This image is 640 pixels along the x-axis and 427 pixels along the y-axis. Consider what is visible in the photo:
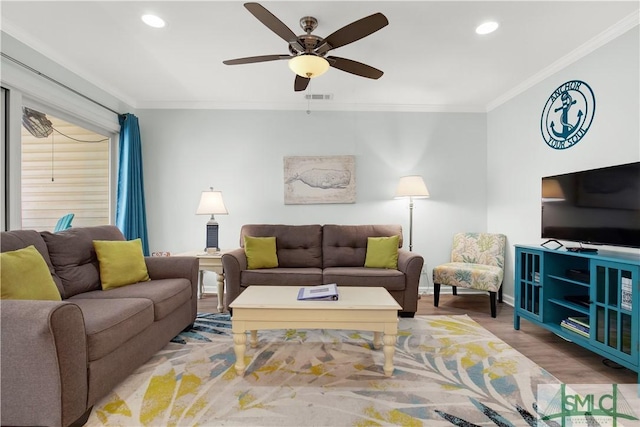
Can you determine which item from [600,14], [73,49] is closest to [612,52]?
[600,14]

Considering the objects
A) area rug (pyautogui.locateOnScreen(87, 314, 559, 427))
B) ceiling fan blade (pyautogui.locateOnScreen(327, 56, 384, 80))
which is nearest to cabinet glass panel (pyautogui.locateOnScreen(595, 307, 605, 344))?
area rug (pyautogui.locateOnScreen(87, 314, 559, 427))

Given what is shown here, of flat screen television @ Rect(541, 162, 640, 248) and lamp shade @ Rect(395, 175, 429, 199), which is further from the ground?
lamp shade @ Rect(395, 175, 429, 199)

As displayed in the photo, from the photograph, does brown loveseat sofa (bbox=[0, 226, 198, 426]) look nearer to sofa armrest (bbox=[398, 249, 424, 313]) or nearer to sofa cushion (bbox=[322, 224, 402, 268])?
sofa cushion (bbox=[322, 224, 402, 268])

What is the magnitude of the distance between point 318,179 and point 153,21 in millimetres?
2386

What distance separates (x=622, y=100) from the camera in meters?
2.42

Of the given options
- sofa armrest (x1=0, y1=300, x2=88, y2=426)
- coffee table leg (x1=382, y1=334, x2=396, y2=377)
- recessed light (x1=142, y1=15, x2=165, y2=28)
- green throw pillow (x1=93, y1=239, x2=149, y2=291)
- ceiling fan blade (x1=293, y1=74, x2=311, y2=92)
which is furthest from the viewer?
ceiling fan blade (x1=293, y1=74, x2=311, y2=92)

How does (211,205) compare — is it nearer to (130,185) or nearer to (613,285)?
(130,185)

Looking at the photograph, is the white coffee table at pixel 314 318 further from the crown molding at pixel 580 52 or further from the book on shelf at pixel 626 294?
the crown molding at pixel 580 52

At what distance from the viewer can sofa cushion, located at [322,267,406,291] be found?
311cm

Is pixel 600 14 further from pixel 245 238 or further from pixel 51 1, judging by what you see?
pixel 51 1

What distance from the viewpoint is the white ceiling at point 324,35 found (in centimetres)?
224

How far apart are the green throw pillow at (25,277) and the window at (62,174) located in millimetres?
1391

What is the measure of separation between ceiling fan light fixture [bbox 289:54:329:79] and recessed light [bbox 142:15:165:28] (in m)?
1.08

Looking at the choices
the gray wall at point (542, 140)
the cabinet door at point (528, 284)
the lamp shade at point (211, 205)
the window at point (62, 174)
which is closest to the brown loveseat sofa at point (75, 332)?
the window at point (62, 174)
